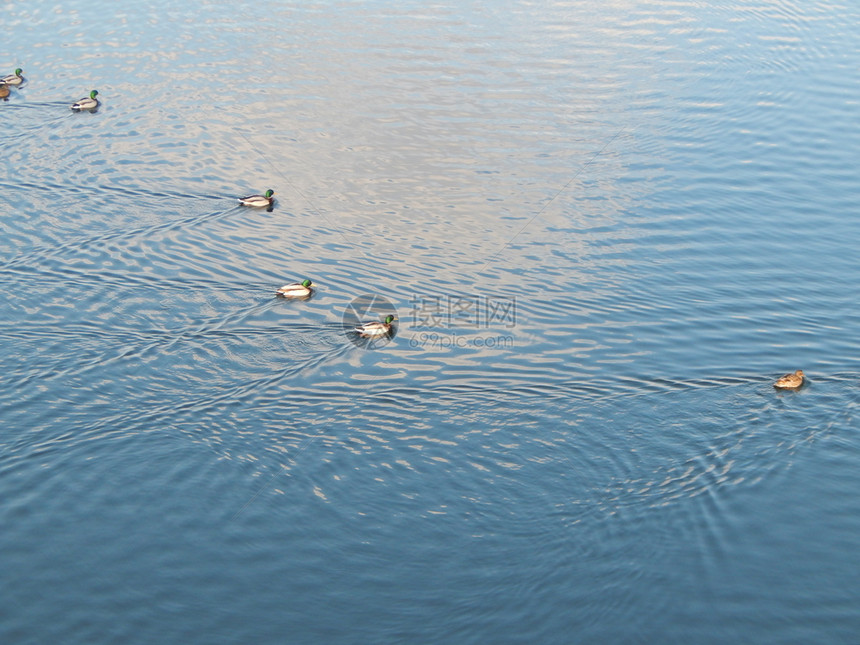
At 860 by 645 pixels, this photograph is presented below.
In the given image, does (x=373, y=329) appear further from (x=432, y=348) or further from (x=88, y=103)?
(x=88, y=103)

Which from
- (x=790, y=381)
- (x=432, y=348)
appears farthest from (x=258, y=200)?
(x=790, y=381)

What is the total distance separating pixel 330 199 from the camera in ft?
89.2

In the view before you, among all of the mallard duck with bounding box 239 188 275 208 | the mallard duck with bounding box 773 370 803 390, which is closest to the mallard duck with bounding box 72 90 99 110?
the mallard duck with bounding box 239 188 275 208

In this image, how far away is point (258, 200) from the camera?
87.1 feet

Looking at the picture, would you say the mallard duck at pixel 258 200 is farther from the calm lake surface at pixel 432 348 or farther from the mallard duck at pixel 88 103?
the mallard duck at pixel 88 103

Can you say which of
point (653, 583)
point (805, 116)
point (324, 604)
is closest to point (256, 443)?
point (324, 604)

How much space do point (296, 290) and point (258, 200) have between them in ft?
17.6

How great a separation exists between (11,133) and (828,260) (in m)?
25.8

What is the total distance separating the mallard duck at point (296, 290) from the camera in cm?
2223

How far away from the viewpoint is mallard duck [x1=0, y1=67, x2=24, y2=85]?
3353 cm

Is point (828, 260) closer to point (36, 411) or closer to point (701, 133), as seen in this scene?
point (701, 133)

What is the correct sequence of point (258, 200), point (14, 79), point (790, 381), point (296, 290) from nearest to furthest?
point (790, 381)
point (296, 290)
point (258, 200)
point (14, 79)

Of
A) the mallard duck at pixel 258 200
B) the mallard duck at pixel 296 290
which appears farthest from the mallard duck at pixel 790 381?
the mallard duck at pixel 258 200

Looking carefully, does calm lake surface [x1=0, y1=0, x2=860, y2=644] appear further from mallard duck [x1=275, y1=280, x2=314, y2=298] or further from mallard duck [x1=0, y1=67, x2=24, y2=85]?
mallard duck [x1=0, y1=67, x2=24, y2=85]
